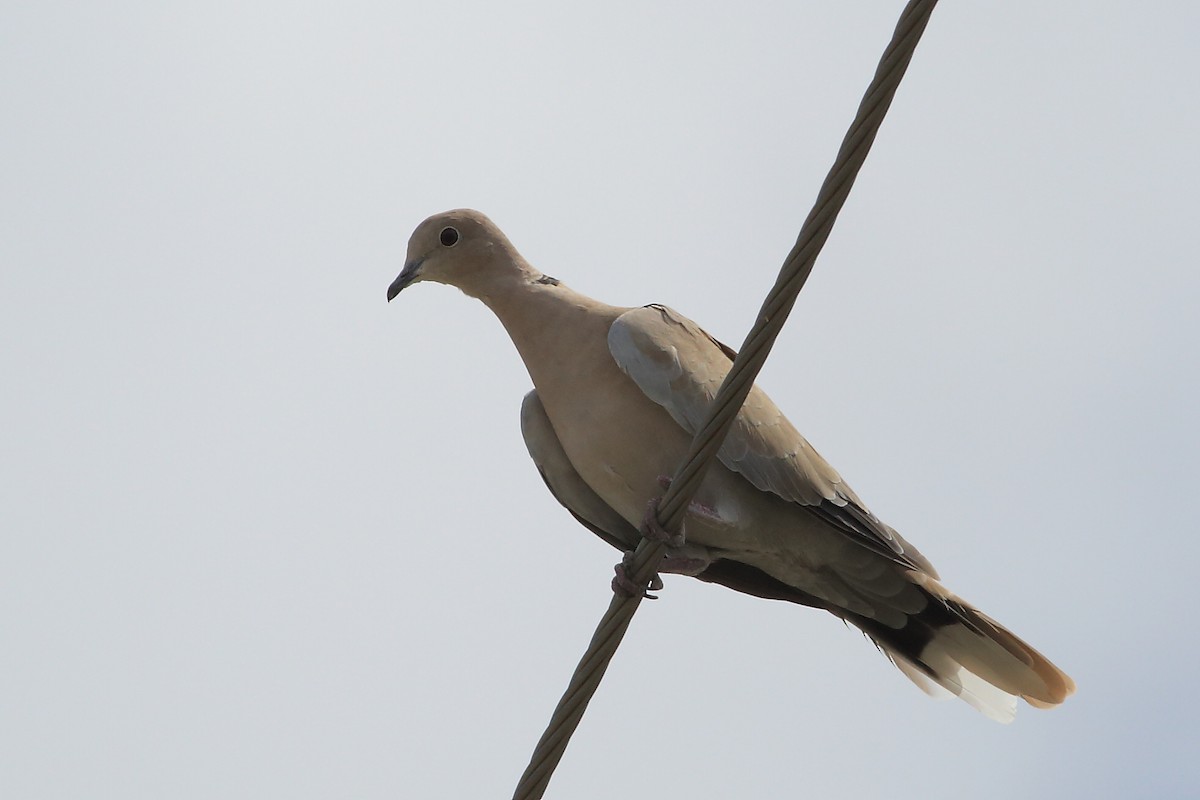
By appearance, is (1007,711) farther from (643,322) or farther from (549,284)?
(549,284)

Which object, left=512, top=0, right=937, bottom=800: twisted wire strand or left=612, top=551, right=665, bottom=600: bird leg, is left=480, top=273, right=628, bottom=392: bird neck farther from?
left=512, top=0, right=937, bottom=800: twisted wire strand

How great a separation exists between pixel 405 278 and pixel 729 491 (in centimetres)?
163

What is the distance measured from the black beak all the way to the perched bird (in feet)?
1.69

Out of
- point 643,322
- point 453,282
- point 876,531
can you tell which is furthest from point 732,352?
point 453,282

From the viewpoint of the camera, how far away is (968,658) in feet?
15.0

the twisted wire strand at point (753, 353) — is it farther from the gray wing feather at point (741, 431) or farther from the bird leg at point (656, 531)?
the gray wing feather at point (741, 431)

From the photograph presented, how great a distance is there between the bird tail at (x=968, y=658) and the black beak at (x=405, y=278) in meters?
2.12

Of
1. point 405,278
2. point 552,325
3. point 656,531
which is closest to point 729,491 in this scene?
point 552,325

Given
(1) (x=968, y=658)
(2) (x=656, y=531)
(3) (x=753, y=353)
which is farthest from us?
(1) (x=968, y=658)

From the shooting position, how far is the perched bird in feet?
14.3

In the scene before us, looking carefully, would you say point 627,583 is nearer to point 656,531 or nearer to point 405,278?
point 656,531

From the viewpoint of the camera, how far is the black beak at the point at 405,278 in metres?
5.20

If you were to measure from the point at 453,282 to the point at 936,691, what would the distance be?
2.33 m

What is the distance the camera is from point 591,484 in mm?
4562
